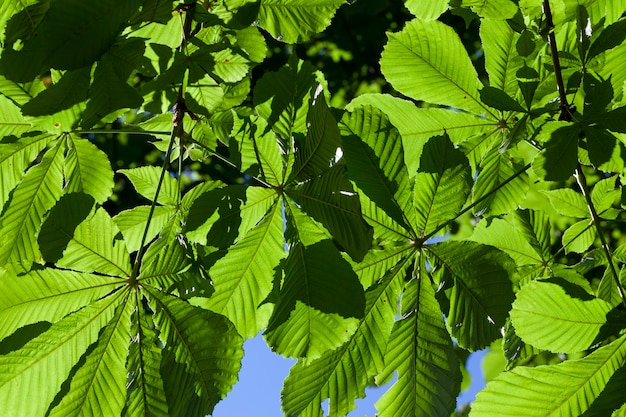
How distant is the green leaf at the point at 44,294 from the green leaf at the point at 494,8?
0.86 meters

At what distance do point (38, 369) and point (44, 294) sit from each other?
14 cm

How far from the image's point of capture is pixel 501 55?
1.51 metres

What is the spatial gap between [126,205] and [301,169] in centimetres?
423

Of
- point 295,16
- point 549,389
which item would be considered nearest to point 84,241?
point 295,16

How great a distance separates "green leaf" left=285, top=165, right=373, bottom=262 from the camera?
3.73 ft

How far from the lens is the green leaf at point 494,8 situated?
4.17 feet

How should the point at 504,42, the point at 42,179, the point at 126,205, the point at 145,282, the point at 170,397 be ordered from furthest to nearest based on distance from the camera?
the point at 126,205 < the point at 504,42 < the point at 42,179 < the point at 145,282 < the point at 170,397

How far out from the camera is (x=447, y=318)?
1244 mm

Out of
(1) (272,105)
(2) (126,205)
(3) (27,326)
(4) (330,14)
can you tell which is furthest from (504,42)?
(2) (126,205)

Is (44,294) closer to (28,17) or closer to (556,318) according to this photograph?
(28,17)

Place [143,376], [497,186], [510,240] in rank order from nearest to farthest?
1. [143,376]
2. [497,186]
3. [510,240]

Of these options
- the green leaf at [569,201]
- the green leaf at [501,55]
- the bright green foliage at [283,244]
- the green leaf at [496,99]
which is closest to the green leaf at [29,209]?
the bright green foliage at [283,244]

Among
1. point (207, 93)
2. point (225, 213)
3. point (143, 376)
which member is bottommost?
point (143, 376)

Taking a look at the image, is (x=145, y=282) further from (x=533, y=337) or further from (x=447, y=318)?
(x=533, y=337)
